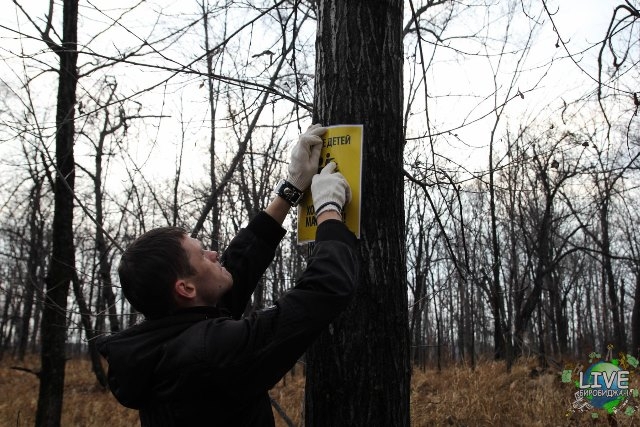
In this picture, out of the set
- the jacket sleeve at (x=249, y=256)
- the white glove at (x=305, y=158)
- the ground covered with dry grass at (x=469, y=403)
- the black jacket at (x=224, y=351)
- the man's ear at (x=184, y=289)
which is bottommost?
the ground covered with dry grass at (x=469, y=403)

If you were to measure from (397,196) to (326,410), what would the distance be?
832 millimetres

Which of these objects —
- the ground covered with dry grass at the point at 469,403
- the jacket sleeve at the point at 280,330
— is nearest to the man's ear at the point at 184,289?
the jacket sleeve at the point at 280,330

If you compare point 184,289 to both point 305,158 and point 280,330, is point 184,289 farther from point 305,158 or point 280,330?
point 305,158

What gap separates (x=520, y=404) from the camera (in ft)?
22.5

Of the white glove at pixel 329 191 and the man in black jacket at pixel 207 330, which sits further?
the white glove at pixel 329 191

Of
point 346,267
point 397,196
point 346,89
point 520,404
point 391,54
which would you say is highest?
point 391,54

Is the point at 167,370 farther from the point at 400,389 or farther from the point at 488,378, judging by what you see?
the point at 488,378

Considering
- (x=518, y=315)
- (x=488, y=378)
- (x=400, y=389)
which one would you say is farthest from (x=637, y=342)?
(x=400, y=389)

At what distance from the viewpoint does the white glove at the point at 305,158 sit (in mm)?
1858

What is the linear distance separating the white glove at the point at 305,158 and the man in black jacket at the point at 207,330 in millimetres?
134

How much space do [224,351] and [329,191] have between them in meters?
0.61

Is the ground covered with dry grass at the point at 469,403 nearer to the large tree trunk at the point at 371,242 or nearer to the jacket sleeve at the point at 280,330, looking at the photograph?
the large tree trunk at the point at 371,242

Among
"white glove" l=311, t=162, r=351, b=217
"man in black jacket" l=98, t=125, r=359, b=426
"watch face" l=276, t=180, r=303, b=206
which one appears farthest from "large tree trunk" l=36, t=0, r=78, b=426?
"white glove" l=311, t=162, r=351, b=217

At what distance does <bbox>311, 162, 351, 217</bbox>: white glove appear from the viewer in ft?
5.52
